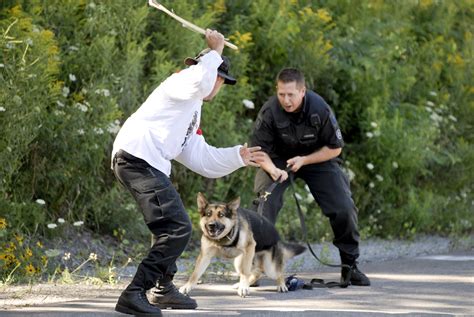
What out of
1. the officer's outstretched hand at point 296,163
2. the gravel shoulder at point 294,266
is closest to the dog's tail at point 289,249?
the officer's outstretched hand at point 296,163

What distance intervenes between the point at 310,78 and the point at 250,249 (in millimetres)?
5389

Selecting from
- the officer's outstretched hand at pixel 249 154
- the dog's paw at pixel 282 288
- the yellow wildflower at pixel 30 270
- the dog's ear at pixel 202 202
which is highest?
the officer's outstretched hand at pixel 249 154

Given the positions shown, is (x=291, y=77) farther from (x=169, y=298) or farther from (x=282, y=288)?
(x=169, y=298)

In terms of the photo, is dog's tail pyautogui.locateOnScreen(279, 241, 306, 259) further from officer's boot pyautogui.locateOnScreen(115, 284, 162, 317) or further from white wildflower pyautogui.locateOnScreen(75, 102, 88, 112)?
white wildflower pyautogui.locateOnScreen(75, 102, 88, 112)

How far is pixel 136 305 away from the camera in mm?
7699

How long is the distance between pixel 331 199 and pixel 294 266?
5.49 ft

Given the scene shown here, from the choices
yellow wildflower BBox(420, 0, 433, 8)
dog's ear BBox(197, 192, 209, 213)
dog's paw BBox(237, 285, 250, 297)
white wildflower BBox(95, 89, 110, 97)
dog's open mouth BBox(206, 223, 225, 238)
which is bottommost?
dog's paw BBox(237, 285, 250, 297)

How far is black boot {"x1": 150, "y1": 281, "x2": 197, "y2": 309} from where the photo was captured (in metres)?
8.23

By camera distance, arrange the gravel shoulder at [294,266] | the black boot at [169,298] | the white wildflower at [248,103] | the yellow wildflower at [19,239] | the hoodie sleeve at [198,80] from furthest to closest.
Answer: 1. the white wildflower at [248,103]
2. the yellow wildflower at [19,239]
3. the gravel shoulder at [294,266]
4. the black boot at [169,298]
5. the hoodie sleeve at [198,80]

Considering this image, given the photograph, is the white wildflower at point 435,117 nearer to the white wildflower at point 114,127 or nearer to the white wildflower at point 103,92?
the white wildflower at point 114,127

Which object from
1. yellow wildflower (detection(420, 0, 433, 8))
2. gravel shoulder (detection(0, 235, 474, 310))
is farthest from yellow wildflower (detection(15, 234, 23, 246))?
yellow wildflower (detection(420, 0, 433, 8))

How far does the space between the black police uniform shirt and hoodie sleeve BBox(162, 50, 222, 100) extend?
239 cm

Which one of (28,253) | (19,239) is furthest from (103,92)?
(28,253)

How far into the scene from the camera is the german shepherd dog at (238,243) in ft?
30.1
